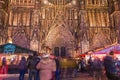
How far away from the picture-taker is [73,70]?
2147 centimetres

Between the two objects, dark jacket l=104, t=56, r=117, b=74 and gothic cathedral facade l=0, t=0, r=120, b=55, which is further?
gothic cathedral facade l=0, t=0, r=120, b=55

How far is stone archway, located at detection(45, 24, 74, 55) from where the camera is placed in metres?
42.2

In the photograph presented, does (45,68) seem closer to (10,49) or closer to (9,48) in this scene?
(9,48)

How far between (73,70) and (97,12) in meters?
24.0

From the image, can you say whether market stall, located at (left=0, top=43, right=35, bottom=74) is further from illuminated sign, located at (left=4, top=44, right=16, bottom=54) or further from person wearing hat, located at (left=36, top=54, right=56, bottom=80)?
person wearing hat, located at (left=36, top=54, right=56, bottom=80)

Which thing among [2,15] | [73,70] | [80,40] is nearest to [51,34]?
[80,40]

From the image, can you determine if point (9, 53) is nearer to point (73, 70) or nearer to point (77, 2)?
point (73, 70)

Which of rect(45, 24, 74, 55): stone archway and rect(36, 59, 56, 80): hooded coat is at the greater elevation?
rect(45, 24, 74, 55): stone archway

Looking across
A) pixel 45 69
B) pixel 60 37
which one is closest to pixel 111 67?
pixel 45 69

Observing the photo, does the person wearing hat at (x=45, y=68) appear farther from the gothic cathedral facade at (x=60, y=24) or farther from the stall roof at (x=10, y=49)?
the gothic cathedral facade at (x=60, y=24)

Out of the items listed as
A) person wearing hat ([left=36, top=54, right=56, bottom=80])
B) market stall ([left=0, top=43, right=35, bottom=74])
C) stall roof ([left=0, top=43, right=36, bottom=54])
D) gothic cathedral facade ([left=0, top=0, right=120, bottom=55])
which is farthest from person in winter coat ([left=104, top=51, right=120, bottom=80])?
gothic cathedral facade ([left=0, top=0, right=120, bottom=55])

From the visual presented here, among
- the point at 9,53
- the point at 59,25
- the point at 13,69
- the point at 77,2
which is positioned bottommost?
the point at 13,69

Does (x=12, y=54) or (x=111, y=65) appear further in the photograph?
(x=12, y=54)

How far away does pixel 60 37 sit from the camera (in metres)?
43.0
